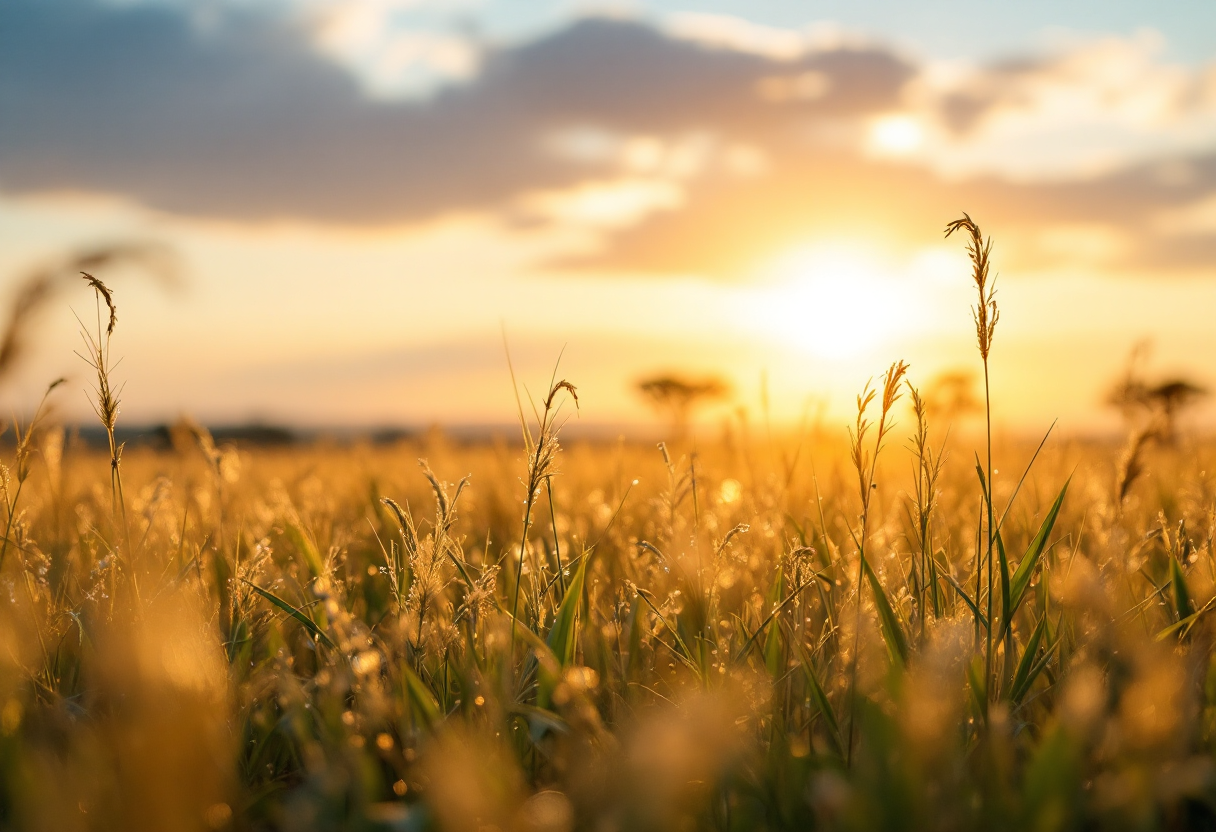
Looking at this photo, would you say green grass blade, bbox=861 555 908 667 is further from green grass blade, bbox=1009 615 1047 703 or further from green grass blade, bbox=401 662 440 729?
green grass blade, bbox=401 662 440 729

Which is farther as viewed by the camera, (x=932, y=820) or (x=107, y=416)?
(x=107, y=416)

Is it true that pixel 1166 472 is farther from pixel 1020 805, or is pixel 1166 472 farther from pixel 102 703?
pixel 102 703

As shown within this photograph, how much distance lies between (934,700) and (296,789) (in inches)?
44.0

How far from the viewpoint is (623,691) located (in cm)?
156

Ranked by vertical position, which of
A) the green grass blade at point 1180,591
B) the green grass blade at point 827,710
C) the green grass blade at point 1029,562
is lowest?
the green grass blade at point 827,710

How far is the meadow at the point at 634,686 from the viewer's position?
3.25ft

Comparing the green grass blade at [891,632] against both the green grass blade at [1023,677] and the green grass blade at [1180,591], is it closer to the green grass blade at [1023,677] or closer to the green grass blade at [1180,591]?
the green grass blade at [1023,677]

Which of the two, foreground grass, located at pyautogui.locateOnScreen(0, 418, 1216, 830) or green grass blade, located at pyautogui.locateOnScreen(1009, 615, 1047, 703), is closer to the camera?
foreground grass, located at pyautogui.locateOnScreen(0, 418, 1216, 830)

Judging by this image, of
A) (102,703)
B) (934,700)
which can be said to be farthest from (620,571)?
(934,700)

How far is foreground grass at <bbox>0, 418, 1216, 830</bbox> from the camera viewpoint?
39.0 inches

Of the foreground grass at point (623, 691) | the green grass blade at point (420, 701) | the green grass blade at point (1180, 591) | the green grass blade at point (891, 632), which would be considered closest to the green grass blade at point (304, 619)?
the foreground grass at point (623, 691)

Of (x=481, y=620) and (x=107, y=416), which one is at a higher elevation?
(x=107, y=416)

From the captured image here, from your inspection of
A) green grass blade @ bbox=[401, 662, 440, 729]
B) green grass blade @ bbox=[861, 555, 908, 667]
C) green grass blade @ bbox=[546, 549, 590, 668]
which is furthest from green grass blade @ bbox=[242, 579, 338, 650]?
green grass blade @ bbox=[861, 555, 908, 667]

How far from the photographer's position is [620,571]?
237 centimetres
